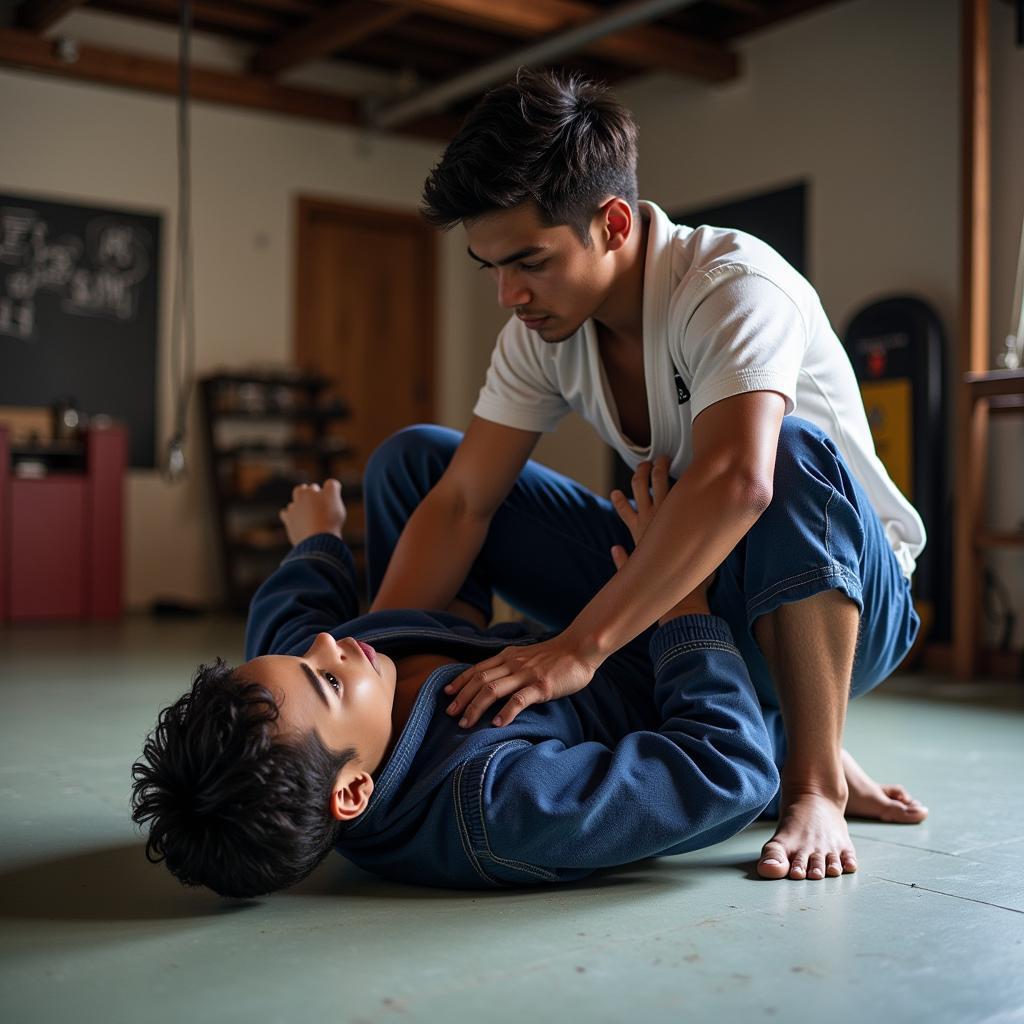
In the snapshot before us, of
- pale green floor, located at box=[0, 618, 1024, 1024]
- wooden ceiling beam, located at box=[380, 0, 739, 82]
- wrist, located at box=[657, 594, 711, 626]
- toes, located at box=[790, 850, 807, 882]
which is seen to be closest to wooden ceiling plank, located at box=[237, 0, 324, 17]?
wooden ceiling beam, located at box=[380, 0, 739, 82]

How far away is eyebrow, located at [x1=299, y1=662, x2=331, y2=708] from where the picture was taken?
1412mm

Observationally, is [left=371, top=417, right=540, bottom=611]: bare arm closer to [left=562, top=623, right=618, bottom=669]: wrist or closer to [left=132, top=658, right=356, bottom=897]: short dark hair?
[left=562, top=623, right=618, bottom=669]: wrist

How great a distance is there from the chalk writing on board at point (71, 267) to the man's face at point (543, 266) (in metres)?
5.15

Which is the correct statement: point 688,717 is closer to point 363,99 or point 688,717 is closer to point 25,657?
point 25,657

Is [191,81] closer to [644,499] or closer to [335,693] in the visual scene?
[644,499]

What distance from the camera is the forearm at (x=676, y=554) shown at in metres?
1.57

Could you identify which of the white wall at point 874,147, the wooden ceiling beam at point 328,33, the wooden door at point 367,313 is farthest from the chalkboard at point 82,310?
the white wall at point 874,147

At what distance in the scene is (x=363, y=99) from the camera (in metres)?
7.29

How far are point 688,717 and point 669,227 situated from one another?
2.67ft

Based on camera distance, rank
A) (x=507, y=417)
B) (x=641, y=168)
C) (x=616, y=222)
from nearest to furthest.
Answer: (x=616, y=222)
(x=507, y=417)
(x=641, y=168)

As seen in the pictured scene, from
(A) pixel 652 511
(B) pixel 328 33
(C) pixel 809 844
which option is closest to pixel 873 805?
(C) pixel 809 844

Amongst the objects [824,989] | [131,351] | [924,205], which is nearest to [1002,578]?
[924,205]

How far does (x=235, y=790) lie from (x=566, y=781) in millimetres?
389

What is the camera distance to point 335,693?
143 centimetres
